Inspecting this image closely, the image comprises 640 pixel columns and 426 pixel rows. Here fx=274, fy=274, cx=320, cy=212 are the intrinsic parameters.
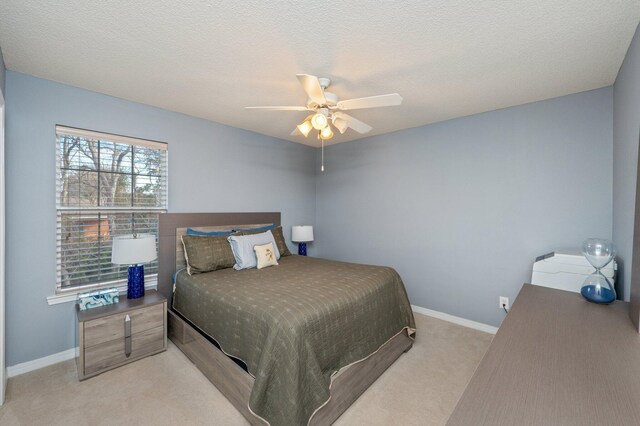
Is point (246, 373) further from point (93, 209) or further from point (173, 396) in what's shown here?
point (93, 209)

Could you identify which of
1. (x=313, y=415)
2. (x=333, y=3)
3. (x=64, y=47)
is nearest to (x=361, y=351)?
(x=313, y=415)

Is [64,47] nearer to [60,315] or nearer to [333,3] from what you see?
[333,3]

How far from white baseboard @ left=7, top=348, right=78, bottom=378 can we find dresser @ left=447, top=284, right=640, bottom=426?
10.8 feet

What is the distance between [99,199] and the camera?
106 inches

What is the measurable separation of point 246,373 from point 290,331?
19.6 inches

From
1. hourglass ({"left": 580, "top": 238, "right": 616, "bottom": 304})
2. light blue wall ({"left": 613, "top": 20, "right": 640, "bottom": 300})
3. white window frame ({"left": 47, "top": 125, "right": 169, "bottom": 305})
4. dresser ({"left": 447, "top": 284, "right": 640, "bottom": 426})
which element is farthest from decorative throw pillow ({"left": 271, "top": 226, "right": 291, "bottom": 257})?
A: light blue wall ({"left": 613, "top": 20, "right": 640, "bottom": 300})

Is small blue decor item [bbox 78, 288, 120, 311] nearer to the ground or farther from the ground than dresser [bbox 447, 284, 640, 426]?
nearer to the ground

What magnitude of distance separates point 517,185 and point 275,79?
2719 millimetres

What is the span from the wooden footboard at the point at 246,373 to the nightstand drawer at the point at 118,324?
0.21m

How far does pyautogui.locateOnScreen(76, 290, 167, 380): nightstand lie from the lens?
7.27 feet

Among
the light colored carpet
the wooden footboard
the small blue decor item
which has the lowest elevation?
the light colored carpet

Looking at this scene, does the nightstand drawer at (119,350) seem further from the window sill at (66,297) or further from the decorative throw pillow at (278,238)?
the decorative throw pillow at (278,238)

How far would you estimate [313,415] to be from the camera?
1635mm

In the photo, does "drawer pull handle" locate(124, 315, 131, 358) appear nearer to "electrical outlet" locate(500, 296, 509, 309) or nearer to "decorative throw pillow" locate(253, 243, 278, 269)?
"decorative throw pillow" locate(253, 243, 278, 269)
